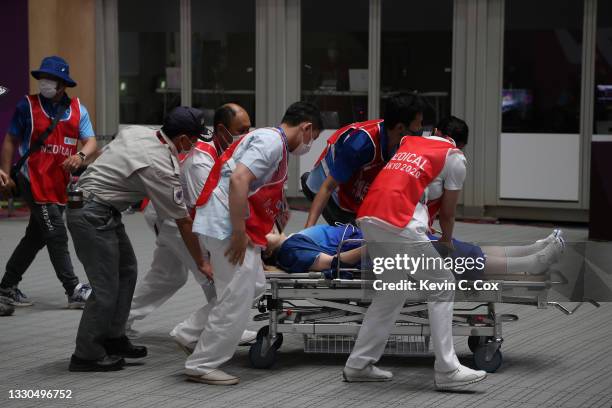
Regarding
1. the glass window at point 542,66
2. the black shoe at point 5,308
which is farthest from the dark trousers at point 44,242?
the glass window at point 542,66

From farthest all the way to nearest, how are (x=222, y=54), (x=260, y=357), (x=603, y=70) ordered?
(x=222, y=54) → (x=603, y=70) → (x=260, y=357)

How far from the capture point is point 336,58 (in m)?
15.6

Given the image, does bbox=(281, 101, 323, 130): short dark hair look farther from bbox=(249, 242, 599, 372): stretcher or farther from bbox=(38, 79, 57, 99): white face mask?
bbox=(38, 79, 57, 99): white face mask

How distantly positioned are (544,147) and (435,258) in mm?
8881

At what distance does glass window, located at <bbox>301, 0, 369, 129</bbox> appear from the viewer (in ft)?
50.7

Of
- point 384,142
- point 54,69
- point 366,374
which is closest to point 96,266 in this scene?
point 366,374

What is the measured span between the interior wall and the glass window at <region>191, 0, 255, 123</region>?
61.7 inches

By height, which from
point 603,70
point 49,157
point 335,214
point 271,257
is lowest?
point 271,257

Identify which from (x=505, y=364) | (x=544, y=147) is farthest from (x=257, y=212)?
(x=544, y=147)

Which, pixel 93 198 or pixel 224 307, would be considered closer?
pixel 224 307

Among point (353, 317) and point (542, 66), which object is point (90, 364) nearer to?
point (353, 317)

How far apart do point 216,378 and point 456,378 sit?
1.34 meters

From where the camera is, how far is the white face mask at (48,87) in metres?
8.43

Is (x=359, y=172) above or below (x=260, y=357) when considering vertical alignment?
above
